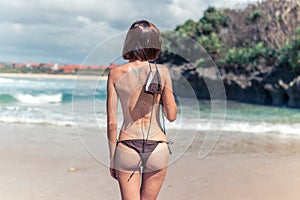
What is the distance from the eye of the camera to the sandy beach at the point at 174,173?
4781 mm

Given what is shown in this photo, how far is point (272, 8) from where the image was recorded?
38.5m

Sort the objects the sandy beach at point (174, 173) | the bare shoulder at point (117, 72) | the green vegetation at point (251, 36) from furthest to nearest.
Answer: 1. the green vegetation at point (251, 36)
2. the sandy beach at point (174, 173)
3. the bare shoulder at point (117, 72)

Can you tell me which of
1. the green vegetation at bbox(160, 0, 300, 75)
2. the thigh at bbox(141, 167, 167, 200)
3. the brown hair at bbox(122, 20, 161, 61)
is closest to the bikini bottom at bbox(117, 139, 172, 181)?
the thigh at bbox(141, 167, 167, 200)

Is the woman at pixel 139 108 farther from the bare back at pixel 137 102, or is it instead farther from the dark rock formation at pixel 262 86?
the dark rock formation at pixel 262 86

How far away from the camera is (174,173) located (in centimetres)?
584

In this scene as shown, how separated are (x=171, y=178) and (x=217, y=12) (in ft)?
134

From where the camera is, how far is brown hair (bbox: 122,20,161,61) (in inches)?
90.9

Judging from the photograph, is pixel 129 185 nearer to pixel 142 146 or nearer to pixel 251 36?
pixel 142 146

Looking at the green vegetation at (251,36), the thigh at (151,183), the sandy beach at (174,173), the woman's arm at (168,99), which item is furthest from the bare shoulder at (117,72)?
the green vegetation at (251,36)

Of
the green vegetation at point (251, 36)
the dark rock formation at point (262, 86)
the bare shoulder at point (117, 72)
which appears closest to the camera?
the bare shoulder at point (117, 72)

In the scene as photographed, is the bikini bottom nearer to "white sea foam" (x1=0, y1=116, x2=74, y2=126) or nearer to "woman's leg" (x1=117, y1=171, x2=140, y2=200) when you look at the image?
"woman's leg" (x1=117, y1=171, x2=140, y2=200)

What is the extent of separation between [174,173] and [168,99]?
3671mm

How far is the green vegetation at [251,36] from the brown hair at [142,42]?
26.3 m

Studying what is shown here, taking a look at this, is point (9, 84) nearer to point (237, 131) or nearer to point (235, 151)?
point (237, 131)
